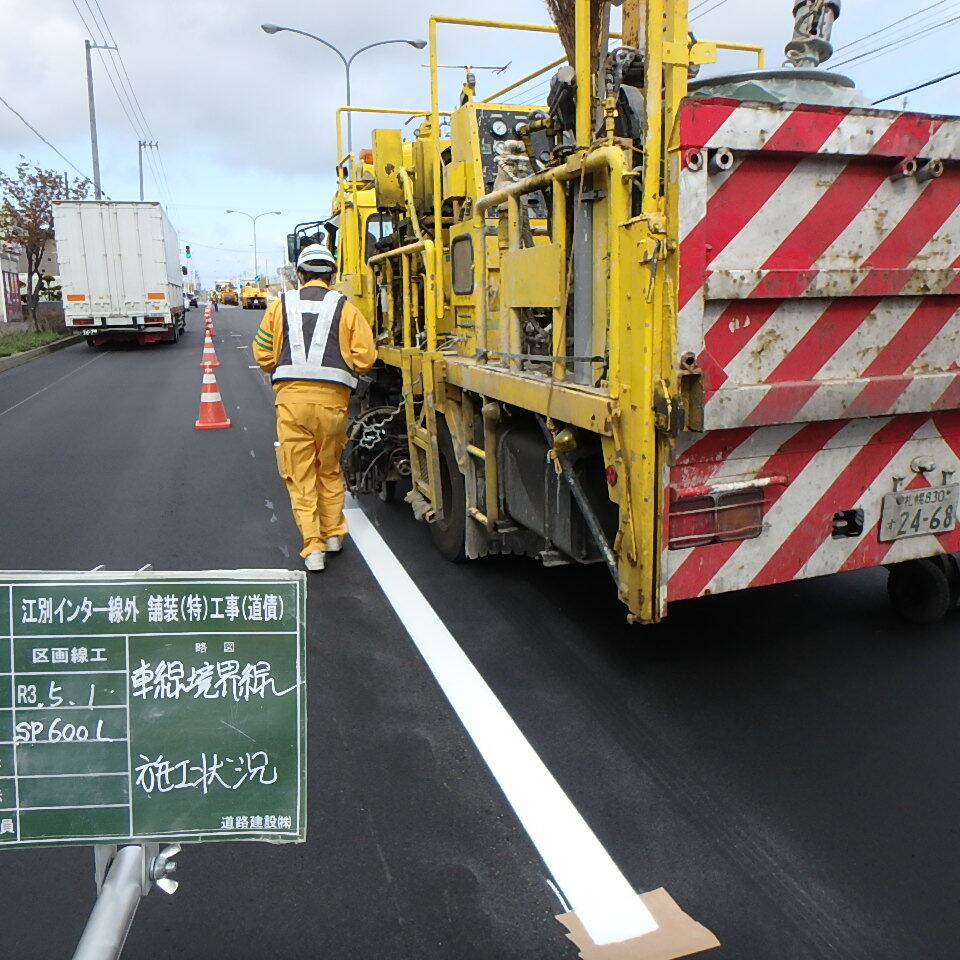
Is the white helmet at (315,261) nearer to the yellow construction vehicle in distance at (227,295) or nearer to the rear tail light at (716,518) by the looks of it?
the rear tail light at (716,518)

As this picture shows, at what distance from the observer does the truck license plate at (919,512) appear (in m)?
3.60

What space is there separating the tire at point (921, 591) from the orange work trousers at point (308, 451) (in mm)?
3251

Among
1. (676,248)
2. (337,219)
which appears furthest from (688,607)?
(337,219)

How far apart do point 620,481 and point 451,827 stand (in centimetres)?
131

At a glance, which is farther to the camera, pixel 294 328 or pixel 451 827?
A: pixel 294 328

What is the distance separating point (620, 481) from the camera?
3193 millimetres

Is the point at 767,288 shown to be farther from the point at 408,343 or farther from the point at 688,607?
the point at 408,343

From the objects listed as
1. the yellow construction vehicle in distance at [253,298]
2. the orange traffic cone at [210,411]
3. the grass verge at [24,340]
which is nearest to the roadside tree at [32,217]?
the grass verge at [24,340]

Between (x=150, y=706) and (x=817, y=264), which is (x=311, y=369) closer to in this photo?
(x=817, y=264)

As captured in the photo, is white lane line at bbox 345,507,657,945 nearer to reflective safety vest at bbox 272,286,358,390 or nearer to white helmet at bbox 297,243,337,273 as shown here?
reflective safety vest at bbox 272,286,358,390

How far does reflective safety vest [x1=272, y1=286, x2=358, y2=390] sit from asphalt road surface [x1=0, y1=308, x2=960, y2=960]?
3.95 ft

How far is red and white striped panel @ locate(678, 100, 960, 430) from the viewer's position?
2938mm

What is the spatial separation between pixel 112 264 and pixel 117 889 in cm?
2202

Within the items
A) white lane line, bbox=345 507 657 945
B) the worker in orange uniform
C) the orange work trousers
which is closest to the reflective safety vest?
the worker in orange uniform
